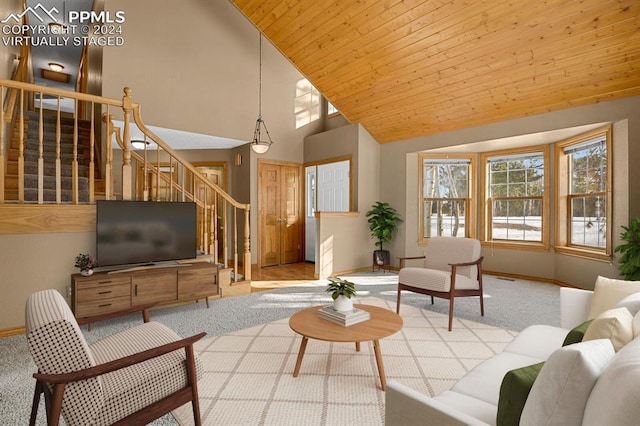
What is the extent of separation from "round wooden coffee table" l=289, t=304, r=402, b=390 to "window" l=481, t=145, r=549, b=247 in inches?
165

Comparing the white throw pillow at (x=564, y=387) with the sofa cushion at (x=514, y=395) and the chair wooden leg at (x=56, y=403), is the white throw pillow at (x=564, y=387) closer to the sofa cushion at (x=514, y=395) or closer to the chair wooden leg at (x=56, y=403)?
the sofa cushion at (x=514, y=395)

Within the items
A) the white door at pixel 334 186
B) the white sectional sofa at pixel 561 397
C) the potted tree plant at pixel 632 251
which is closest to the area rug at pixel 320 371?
the white sectional sofa at pixel 561 397

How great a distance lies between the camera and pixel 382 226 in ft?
20.6

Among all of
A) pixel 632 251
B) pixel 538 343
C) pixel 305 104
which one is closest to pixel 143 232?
pixel 538 343

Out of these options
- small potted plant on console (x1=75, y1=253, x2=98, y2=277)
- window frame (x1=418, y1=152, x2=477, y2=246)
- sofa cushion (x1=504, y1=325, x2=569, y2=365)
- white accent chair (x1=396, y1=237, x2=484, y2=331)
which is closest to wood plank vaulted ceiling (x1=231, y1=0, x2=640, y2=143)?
window frame (x1=418, y1=152, x2=477, y2=246)

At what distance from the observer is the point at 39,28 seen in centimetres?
699

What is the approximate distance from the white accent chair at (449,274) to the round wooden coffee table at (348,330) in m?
1.04

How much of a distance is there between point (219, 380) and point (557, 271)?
5.23 m

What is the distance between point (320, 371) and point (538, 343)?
1.39 m

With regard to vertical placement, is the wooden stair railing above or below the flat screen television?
above

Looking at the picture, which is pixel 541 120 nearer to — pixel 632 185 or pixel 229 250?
pixel 632 185

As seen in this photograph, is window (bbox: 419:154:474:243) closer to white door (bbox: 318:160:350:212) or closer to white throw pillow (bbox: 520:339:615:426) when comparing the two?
white door (bbox: 318:160:350:212)

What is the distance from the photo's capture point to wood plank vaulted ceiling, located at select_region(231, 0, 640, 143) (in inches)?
137

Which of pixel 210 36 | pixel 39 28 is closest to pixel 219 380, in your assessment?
pixel 210 36
